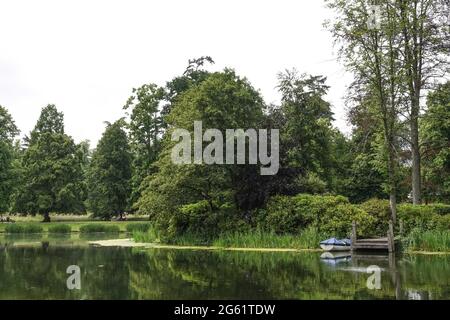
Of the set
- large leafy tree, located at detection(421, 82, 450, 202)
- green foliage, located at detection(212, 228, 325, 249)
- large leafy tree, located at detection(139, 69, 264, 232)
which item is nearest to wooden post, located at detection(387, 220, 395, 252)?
green foliage, located at detection(212, 228, 325, 249)

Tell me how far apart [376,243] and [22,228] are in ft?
107

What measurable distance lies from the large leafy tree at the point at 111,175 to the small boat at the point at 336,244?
121 feet

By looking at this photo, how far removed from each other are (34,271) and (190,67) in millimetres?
32022

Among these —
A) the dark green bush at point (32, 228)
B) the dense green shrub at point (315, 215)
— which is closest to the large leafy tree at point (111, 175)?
the dark green bush at point (32, 228)

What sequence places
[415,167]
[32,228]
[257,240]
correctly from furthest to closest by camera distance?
[32,228]
[415,167]
[257,240]

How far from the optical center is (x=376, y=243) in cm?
2258

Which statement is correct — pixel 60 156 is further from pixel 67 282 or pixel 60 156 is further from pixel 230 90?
pixel 67 282

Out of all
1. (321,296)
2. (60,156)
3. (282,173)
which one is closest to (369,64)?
(282,173)

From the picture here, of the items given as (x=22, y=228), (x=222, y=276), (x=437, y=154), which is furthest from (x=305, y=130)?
(x=22, y=228)

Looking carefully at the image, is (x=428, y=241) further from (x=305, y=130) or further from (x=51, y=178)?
(x=51, y=178)

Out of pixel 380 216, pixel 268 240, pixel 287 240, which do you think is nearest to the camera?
pixel 380 216

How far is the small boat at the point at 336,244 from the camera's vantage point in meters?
23.1

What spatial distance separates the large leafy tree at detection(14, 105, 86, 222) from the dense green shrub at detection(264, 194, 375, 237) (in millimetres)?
35478
